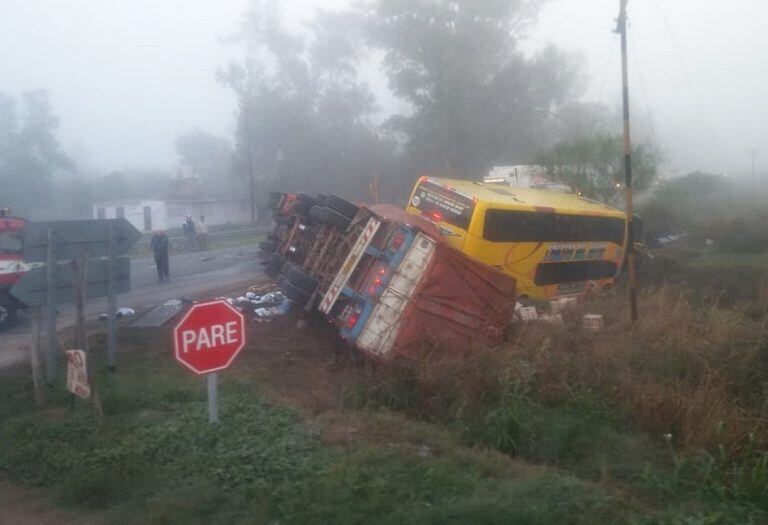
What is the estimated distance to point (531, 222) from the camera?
16938 millimetres

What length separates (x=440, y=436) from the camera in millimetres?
7867

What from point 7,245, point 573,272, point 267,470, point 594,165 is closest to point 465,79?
point 594,165

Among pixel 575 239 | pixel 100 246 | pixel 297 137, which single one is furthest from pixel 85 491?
pixel 297 137

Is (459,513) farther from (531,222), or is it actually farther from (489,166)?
(489,166)

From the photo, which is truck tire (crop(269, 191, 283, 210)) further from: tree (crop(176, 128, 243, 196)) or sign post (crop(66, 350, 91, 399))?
tree (crop(176, 128, 243, 196))

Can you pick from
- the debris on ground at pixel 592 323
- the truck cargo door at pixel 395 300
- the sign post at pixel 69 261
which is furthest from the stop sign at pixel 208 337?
the debris on ground at pixel 592 323

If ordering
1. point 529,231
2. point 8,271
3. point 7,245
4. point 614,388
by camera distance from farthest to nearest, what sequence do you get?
point 529,231 → point 8,271 → point 7,245 → point 614,388

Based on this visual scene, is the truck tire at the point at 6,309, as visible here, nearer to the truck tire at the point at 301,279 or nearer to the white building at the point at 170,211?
the truck tire at the point at 301,279

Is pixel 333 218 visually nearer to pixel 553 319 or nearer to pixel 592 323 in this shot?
pixel 553 319

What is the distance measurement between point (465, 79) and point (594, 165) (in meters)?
11.9

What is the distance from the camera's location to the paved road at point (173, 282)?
15.2 meters

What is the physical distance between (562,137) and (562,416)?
33843 mm

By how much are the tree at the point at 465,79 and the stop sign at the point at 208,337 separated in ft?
107

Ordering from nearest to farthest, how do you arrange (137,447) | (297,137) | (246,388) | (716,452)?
(137,447) < (716,452) < (246,388) < (297,137)
